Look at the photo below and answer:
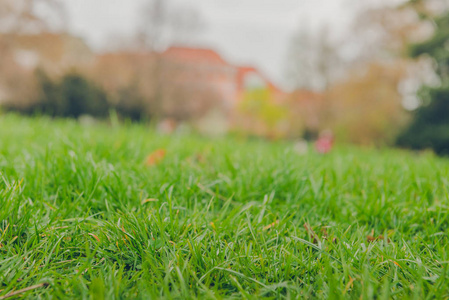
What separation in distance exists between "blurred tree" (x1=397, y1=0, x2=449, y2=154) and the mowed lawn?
1429cm

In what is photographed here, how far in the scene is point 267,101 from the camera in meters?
28.8

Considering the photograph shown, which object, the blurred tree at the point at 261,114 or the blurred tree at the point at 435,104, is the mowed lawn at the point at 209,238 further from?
the blurred tree at the point at 261,114

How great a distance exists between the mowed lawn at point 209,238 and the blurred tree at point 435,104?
14292mm

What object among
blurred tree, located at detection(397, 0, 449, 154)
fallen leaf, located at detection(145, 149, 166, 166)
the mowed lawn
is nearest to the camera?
the mowed lawn

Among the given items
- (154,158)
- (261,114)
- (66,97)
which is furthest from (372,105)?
(66,97)

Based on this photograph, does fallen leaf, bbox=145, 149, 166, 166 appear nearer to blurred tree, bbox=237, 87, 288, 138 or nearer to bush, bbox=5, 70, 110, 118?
bush, bbox=5, 70, 110, 118

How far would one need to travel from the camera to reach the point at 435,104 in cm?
1398

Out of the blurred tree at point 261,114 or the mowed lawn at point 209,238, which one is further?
the blurred tree at point 261,114

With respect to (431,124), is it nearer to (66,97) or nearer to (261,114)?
(261,114)

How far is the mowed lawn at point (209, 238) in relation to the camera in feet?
2.94

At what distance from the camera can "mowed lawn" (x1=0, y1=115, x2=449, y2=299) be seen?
2.94ft

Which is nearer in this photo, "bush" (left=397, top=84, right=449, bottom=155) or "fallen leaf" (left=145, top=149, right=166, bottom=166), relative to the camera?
"fallen leaf" (left=145, top=149, right=166, bottom=166)

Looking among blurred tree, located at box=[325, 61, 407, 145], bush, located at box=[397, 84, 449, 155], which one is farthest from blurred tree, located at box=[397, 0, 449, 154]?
blurred tree, located at box=[325, 61, 407, 145]

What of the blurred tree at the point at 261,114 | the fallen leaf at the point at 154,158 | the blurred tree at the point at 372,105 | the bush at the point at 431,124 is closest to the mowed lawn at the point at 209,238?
the fallen leaf at the point at 154,158
